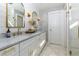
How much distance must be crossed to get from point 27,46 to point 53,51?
14.3 inches

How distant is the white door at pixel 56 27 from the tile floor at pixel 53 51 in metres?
0.07

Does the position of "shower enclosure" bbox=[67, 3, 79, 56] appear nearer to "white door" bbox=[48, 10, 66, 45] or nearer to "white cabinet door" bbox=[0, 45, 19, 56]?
"white door" bbox=[48, 10, 66, 45]

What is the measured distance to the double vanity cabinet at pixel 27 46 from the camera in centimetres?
109

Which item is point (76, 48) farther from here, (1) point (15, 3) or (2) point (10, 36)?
(1) point (15, 3)

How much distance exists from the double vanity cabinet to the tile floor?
0.25 feet

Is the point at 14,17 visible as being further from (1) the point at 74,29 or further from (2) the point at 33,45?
(1) the point at 74,29

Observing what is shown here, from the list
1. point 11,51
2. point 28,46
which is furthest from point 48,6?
point 11,51

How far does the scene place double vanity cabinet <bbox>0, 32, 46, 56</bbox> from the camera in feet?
3.58

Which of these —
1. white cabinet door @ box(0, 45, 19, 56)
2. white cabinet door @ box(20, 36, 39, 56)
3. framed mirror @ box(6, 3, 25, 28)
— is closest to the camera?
white cabinet door @ box(0, 45, 19, 56)

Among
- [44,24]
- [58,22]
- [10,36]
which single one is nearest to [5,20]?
[10,36]

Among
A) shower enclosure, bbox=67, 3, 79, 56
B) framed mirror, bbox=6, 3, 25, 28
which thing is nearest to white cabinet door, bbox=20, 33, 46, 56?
framed mirror, bbox=6, 3, 25, 28

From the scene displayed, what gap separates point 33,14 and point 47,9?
21cm

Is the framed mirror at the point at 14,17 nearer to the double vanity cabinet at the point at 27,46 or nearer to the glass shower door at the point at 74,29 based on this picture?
the double vanity cabinet at the point at 27,46

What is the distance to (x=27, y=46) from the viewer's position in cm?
139
